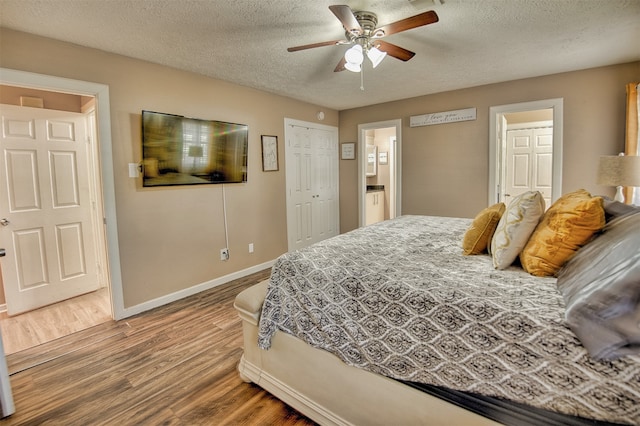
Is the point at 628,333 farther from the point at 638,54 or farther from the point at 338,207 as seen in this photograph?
the point at 338,207

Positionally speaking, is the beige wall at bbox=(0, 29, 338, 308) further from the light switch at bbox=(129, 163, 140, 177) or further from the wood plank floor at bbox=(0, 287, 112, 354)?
the wood plank floor at bbox=(0, 287, 112, 354)

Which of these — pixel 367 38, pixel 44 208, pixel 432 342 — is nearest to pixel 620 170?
pixel 367 38

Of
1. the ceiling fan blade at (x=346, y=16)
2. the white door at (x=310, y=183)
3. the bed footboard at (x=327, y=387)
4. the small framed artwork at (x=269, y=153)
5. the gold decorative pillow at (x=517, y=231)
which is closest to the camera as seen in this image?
the bed footboard at (x=327, y=387)

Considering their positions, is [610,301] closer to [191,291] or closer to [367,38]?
[367,38]

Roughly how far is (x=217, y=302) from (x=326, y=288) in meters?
1.99

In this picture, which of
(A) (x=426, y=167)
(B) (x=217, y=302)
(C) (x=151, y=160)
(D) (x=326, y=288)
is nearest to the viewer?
(D) (x=326, y=288)

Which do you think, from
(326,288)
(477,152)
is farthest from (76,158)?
(477,152)

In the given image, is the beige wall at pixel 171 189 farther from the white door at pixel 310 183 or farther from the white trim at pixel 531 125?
the white trim at pixel 531 125

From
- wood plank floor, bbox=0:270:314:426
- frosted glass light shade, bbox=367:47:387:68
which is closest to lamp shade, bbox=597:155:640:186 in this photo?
frosted glass light shade, bbox=367:47:387:68

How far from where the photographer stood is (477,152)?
13.5 feet

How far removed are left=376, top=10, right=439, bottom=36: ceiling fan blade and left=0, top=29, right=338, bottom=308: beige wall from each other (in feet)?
7.22

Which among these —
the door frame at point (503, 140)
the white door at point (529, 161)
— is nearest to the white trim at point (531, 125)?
the white door at point (529, 161)

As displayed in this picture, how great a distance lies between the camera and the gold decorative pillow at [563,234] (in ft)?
4.56

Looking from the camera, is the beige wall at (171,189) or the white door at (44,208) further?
the white door at (44,208)
